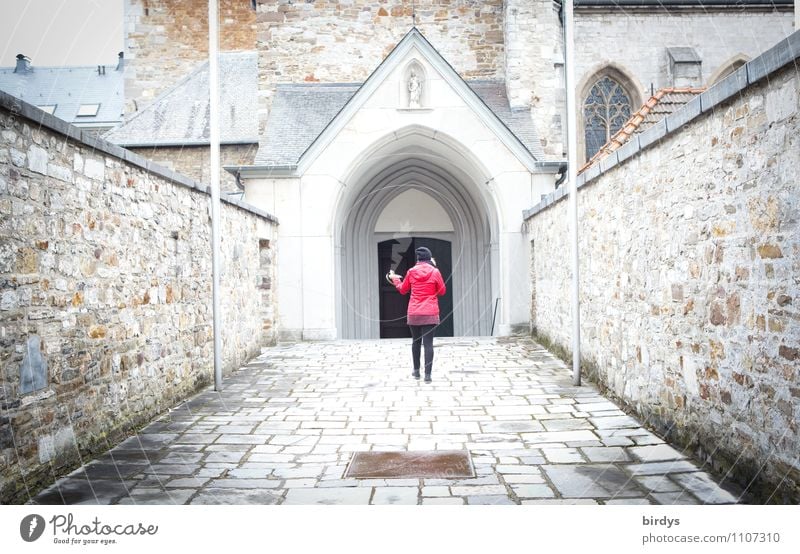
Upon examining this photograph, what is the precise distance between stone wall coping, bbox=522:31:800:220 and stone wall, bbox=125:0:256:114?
15803mm

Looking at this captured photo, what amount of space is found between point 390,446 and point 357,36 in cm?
1239

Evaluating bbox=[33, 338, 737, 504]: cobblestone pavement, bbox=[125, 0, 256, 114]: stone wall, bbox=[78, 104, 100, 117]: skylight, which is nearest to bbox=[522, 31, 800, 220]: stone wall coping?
bbox=[33, 338, 737, 504]: cobblestone pavement

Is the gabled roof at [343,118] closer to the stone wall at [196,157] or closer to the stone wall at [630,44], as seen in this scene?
the stone wall at [196,157]

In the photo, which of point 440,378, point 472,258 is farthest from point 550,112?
point 440,378

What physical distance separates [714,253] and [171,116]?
15370 millimetres

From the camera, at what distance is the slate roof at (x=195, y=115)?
1568cm

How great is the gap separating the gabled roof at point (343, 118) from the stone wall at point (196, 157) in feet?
8.06

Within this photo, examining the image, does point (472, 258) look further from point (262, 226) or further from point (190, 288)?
point (190, 288)

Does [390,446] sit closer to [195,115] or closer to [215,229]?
[215,229]

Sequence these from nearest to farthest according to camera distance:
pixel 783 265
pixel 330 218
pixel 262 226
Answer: pixel 783 265 → pixel 262 226 → pixel 330 218

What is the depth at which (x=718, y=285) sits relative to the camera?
3.68 meters

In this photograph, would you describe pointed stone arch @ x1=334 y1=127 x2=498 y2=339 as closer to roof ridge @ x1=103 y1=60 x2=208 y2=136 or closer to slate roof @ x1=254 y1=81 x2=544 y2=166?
slate roof @ x1=254 y1=81 x2=544 y2=166

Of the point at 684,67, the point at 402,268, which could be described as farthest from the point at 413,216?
the point at 684,67
